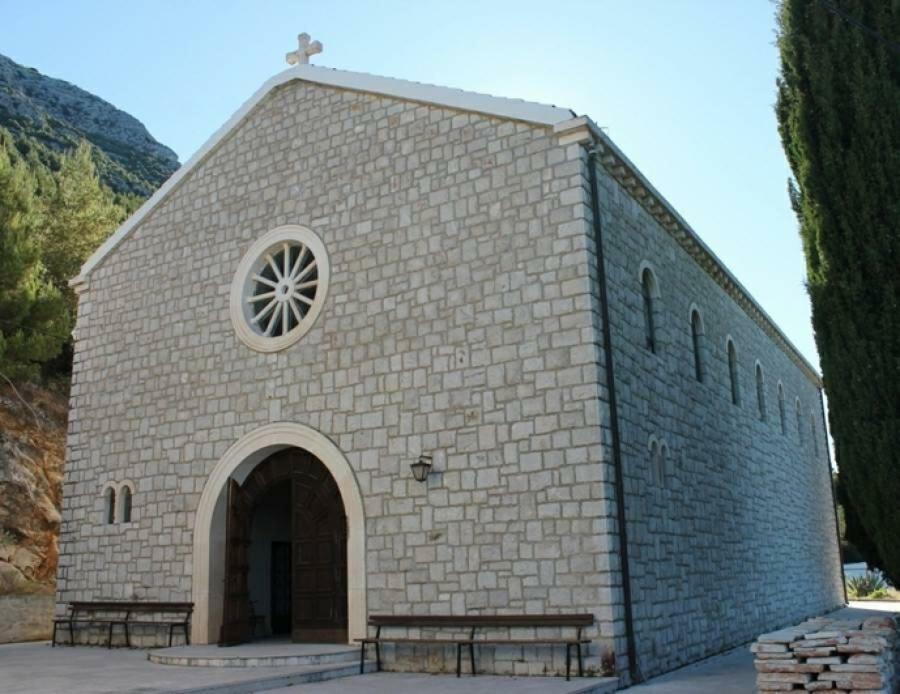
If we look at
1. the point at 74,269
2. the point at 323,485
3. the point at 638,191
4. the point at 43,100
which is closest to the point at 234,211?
the point at 323,485

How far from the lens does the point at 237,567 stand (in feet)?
39.7

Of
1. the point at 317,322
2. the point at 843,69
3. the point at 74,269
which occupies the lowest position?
the point at 317,322

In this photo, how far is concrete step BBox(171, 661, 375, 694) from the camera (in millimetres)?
8172

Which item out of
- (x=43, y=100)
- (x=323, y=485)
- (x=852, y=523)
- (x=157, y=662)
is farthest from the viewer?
(x=43, y=100)

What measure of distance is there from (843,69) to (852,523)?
9.10 meters

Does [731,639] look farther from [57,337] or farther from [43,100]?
[43,100]

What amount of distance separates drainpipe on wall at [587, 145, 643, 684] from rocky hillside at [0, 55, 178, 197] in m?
35.6

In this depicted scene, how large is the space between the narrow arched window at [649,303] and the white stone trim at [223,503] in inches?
173

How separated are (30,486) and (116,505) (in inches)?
254

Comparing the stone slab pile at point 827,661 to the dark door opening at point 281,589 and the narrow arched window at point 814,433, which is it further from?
the narrow arched window at point 814,433

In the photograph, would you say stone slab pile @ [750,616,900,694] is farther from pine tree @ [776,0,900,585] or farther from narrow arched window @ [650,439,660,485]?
narrow arched window @ [650,439,660,485]

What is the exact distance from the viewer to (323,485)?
1162 centimetres

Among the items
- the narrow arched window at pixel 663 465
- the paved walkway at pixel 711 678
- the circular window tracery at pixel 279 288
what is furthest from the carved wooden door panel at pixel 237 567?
the narrow arched window at pixel 663 465

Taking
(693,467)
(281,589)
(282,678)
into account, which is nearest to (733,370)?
(693,467)
